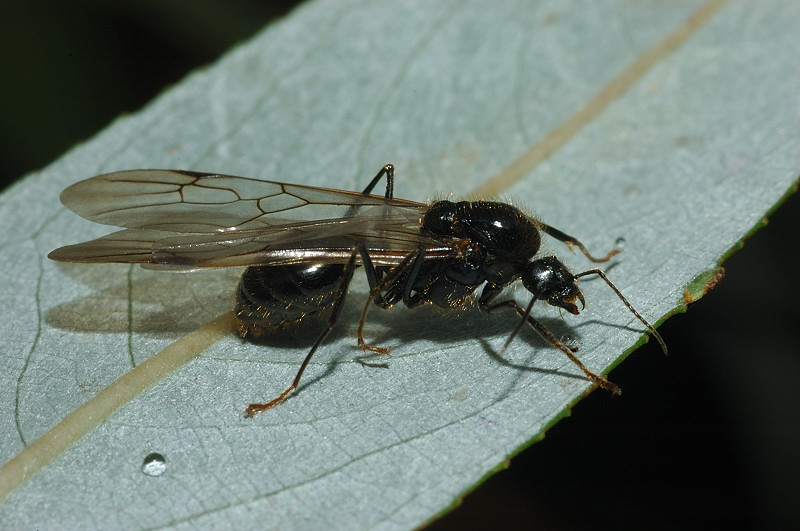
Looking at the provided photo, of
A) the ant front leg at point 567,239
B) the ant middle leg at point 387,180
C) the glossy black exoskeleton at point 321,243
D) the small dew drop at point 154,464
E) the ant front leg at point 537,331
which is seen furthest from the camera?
the ant middle leg at point 387,180

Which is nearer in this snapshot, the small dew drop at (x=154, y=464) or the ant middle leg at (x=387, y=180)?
the small dew drop at (x=154, y=464)

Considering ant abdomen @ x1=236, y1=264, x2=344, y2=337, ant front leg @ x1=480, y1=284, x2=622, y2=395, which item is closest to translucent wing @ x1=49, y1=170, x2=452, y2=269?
ant abdomen @ x1=236, y1=264, x2=344, y2=337

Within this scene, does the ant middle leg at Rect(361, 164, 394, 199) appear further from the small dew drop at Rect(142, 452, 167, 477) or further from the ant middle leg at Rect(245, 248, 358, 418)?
the small dew drop at Rect(142, 452, 167, 477)

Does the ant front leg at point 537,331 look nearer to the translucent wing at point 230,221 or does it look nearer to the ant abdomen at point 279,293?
the translucent wing at point 230,221

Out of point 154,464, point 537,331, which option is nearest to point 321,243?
point 537,331

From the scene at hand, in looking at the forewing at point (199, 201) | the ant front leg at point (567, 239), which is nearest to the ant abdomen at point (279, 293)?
the forewing at point (199, 201)
